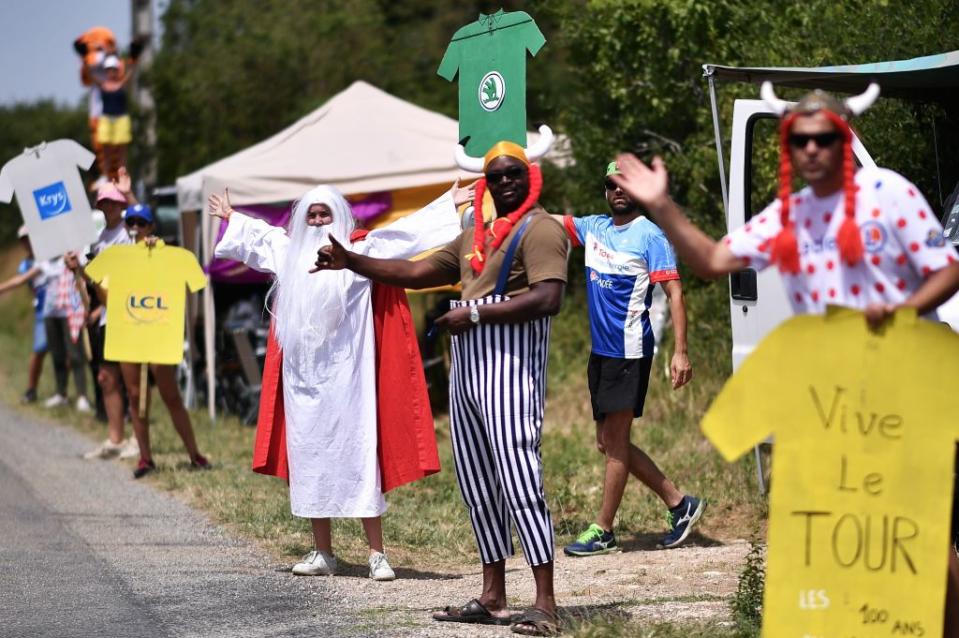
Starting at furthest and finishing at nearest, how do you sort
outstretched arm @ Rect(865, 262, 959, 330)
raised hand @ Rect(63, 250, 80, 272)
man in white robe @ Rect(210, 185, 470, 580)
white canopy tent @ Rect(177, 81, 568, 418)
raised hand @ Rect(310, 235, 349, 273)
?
white canopy tent @ Rect(177, 81, 568, 418) < raised hand @ Rect(63, 250, 80, 272) < man in white robe @ Rect(210, 185, 470, 580) < raised hand @ Rect(310, 235, 349, 273) < outstretched arm @ Rect(865, 262, 959, 330)

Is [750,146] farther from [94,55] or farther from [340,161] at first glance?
[94,55]

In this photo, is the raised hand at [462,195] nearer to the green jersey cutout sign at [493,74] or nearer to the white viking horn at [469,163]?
the green jersey cutout sign at [493,74]

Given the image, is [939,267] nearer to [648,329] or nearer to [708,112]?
[648,329]

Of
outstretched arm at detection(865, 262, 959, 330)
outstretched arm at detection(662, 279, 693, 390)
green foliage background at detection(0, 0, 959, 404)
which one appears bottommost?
outstretched arm at detection(662, 279, 693, 390)

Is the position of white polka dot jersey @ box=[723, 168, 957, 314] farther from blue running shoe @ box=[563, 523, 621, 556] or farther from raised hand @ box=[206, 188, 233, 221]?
raised hand @ box=[206, 188, 233, 221]

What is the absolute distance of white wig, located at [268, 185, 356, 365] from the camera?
6805mm

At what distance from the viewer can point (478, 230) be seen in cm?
565

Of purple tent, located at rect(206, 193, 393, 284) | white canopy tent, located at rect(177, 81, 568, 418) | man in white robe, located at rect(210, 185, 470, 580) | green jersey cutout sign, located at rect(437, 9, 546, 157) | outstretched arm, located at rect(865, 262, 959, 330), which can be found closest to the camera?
outstretched arm, located at rect(865, 262, 959, 330)

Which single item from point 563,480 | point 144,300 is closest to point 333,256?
point 563,480

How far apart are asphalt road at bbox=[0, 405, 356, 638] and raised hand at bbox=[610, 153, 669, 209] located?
225 centimetres

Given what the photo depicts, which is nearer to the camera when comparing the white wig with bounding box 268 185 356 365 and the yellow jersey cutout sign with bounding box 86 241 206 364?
the white wig with bounding box 268 185 356 365

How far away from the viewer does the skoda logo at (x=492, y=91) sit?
21.3 feet

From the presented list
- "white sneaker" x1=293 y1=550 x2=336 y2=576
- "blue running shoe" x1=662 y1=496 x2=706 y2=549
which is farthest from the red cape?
"blue running shoe" x1=662 y1=496 x2=706 y2=549

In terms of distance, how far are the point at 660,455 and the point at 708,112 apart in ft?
11.4
